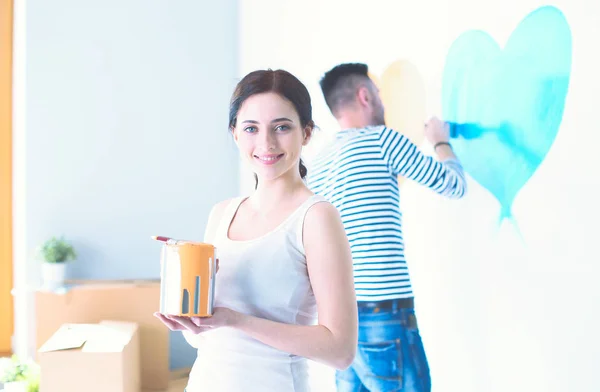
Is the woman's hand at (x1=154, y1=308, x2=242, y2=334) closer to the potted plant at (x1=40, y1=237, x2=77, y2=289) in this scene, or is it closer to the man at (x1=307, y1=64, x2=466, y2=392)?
the man at (x1=307, y1=64, x2=466, y2=392)

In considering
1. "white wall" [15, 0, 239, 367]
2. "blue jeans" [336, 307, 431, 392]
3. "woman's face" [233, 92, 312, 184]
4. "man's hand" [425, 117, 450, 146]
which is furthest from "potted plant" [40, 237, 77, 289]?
"woman's face" [233, 92, 312, 184]

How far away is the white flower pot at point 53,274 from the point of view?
101 inches

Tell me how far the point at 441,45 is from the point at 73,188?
1.76m

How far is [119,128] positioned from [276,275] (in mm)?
2083

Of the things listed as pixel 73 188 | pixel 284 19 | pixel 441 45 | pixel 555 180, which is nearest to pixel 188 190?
pixel 73 188

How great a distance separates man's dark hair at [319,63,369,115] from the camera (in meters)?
1.87

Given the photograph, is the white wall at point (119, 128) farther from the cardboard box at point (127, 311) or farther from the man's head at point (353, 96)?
the man's head at point (353, 96)

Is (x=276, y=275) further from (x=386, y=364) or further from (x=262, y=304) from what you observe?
(x=386, y=364)

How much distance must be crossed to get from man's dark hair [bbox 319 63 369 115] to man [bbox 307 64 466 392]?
0.60 feet

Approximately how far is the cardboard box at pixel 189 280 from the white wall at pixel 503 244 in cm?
81

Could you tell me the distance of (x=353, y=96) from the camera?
1.85 metres

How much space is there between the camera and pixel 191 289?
839 mm

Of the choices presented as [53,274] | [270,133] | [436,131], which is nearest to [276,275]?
[270,133]

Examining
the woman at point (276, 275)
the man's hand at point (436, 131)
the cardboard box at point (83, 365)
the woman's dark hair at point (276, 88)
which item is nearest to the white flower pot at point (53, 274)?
the cardboard box at point (83, 365)
